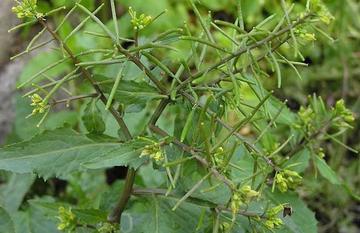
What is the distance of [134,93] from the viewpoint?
4.80ft

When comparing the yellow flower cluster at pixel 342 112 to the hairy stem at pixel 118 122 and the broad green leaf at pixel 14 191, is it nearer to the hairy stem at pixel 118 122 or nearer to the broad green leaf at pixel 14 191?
the hairy stem at pixel 118 122


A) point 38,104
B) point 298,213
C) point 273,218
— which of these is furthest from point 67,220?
point 298,213

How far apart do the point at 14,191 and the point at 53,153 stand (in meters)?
0.92

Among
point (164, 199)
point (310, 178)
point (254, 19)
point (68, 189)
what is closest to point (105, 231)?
point (164, 199)

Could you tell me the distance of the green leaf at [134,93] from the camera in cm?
146

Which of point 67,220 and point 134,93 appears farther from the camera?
point 67,220

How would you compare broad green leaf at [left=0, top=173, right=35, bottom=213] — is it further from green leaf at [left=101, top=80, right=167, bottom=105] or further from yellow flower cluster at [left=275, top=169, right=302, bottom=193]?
yellow flower cluster at [left=275, top=169, right=302, bottom=193]

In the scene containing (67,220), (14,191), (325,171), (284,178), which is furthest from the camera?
(14,191)

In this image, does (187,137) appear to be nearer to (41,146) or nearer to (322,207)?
(41,146)

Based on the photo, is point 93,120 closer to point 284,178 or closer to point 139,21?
point 139,21

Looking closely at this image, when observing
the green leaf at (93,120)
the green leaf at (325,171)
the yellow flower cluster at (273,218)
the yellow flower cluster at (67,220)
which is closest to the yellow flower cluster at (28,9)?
the green leaf at (93,120)

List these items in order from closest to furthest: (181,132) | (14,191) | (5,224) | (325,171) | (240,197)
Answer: (240,197) → (181,132) → (5,224) → (325,171) → (14,191)

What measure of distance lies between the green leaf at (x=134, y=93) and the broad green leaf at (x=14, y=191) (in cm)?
95

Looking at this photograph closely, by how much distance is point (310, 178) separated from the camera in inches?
122
